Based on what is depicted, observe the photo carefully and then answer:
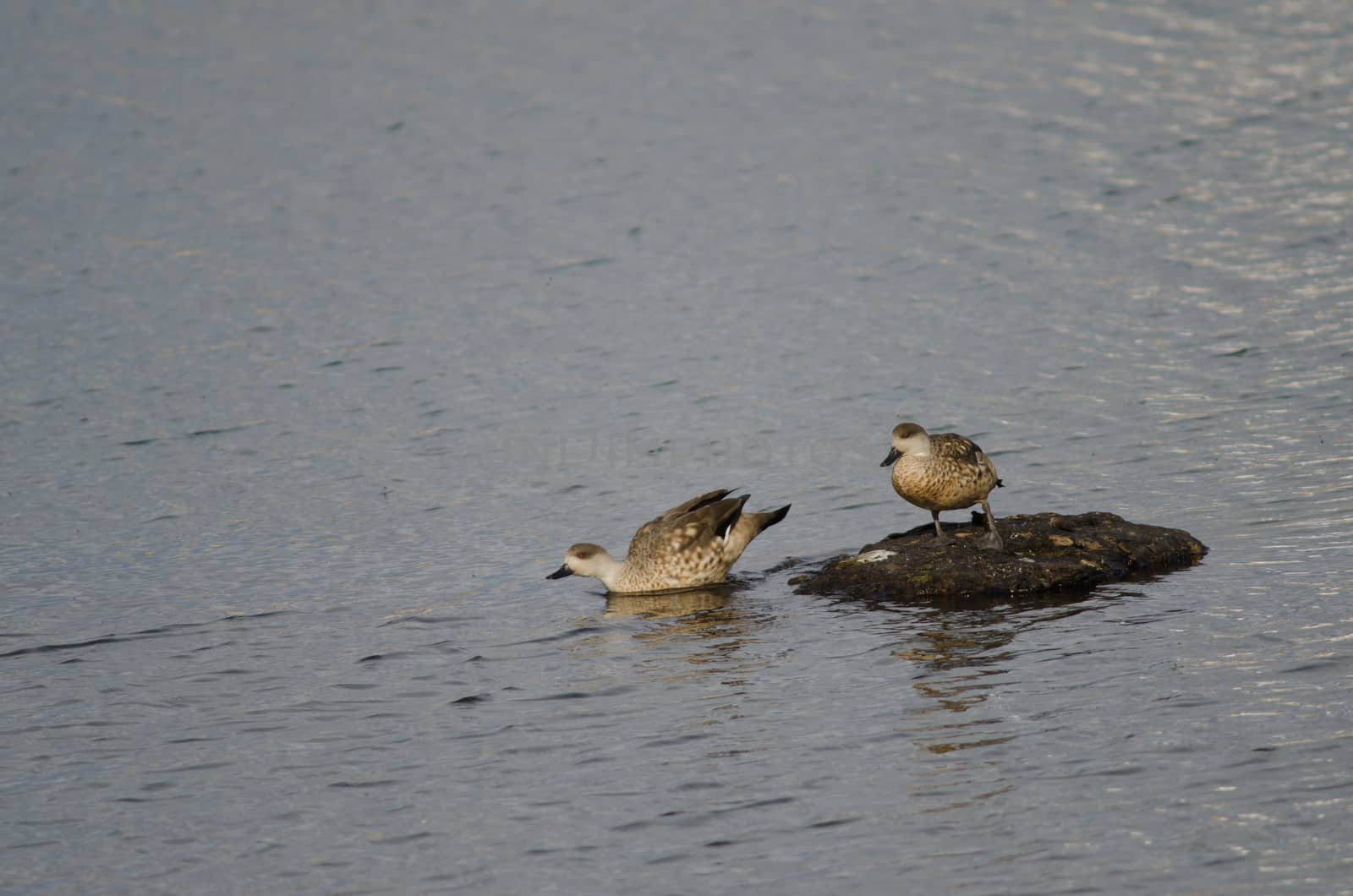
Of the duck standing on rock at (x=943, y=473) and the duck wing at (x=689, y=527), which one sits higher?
the duck standing on rock at (x=943, y=473)

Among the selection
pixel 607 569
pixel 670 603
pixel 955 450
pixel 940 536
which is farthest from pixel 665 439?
pixel 955 450

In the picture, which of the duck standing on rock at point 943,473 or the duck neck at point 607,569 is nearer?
the duck standing on rock at point 943,473

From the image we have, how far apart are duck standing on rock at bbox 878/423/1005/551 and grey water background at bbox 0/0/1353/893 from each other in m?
1.17

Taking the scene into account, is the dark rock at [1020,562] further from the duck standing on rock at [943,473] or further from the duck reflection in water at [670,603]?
the duck reflection in water at [670,603]

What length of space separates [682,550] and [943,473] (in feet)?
7.82

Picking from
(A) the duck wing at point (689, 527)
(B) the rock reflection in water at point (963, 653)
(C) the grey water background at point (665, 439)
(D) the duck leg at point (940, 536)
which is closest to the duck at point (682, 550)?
(A) the duck wing at point (689, 527)

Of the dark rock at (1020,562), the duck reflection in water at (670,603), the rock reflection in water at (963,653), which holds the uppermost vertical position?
the dark rock at (1020,562)

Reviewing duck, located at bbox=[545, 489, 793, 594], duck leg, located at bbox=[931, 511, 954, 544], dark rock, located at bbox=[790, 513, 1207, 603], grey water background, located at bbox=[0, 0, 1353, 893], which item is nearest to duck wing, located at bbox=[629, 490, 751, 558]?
duck, located at bbox=[545, 489, 793, 594]

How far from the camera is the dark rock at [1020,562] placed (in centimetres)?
1236

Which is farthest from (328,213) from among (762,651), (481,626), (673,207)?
(762,651)

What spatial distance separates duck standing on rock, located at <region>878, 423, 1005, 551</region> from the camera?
1272 centimetres

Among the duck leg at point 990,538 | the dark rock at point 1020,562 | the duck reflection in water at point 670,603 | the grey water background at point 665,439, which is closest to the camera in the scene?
the grey water background at point 665,439

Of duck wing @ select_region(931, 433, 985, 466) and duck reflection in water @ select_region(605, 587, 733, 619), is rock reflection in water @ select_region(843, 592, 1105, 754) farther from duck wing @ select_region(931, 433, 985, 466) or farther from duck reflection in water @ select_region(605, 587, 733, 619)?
duck reflection in water @ select_region(605, 587, 733, 619)

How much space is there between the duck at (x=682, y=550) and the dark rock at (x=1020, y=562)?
859mm
